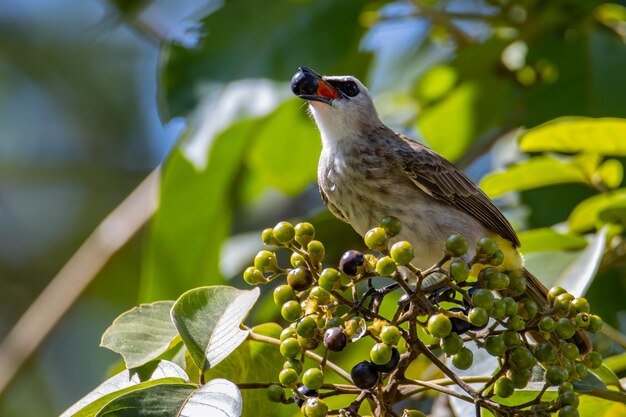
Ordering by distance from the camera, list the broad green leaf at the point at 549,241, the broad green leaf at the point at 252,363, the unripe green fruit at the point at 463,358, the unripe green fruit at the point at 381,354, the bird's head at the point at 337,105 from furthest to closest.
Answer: the bird's head at the point at 337,105
the broad green leaf at the point at 549,241
the broad green leaf at the point at 252,363
the unripe green fruit at the point at 463,358
the unripe green fruit at the point at 381,354

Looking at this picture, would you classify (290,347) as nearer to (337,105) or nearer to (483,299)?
(483,299)

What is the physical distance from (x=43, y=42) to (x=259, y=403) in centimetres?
614

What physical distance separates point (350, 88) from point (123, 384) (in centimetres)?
184

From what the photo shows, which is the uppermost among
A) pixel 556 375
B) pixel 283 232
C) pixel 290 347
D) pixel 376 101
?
pixel 283 232

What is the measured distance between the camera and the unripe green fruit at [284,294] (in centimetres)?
207

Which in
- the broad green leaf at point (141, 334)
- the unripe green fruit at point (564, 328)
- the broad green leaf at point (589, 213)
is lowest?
the broad green leaf at point (589, 213)

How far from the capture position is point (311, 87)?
132 inches

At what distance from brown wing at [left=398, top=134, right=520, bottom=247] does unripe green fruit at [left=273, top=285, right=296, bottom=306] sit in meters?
1.23

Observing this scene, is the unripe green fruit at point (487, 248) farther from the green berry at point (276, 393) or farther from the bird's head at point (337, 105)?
the bird's head at point (337, 105)

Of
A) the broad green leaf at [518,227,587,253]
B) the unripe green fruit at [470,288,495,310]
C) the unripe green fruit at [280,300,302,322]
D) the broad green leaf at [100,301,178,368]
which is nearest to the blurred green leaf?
the broad green leaf at [518,227,587,253]

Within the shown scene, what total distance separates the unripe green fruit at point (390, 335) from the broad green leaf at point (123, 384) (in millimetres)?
438

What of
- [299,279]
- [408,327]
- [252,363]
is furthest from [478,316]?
[252,363]

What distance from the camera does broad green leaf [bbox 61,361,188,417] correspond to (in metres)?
2.02

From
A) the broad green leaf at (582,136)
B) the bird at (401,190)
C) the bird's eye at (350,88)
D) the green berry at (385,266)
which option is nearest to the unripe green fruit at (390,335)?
the green berry at (385,266)
